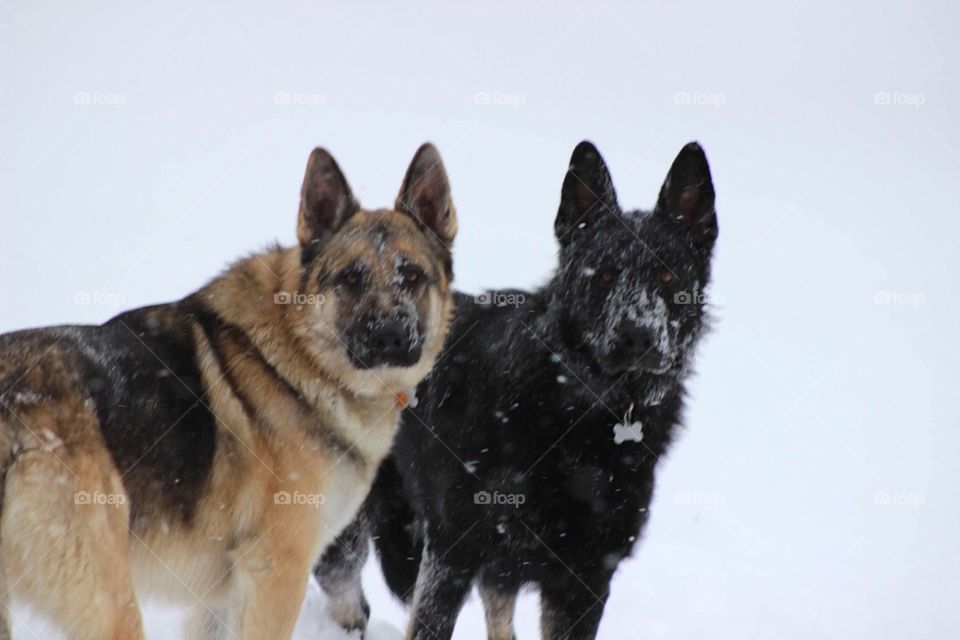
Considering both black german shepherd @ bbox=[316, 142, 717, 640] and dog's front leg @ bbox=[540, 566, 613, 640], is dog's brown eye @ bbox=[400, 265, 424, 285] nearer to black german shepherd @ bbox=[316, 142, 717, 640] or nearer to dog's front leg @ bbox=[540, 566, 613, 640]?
black german shepherd @ bbox=[316, 142, 717, 640]

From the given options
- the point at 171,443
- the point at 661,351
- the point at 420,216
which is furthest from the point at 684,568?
the point at 171,443

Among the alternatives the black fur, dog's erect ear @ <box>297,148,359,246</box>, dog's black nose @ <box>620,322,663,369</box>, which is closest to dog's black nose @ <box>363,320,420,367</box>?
dog's erect ear @ <box>297,148,359,246</box>

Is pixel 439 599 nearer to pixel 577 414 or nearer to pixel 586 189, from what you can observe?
pixel 577 414

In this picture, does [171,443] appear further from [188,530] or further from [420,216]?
[420,216]

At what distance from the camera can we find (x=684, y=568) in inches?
321

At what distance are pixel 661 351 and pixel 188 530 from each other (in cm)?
220

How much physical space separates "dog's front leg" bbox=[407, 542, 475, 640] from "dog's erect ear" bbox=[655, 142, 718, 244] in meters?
2.01
